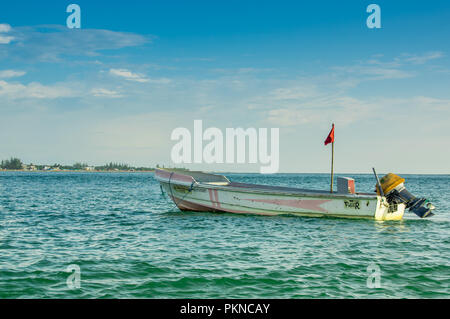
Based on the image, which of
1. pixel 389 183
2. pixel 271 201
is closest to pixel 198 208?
pixel 271 201

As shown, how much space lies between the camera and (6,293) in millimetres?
8406

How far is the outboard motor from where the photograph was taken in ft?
60.6

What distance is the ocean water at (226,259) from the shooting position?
867 cm

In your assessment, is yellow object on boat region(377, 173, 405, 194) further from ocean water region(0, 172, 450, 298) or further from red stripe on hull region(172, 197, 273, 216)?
red stripe on hull region(172, 197, 273, 216)

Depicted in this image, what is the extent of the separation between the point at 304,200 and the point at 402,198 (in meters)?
4.46

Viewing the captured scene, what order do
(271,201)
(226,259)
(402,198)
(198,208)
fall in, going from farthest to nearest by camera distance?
1. (198,208)
2. (271,201)
3. (402,198)
4. (226,259)

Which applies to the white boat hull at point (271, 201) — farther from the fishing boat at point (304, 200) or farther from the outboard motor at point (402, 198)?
the outboard motor at point (402, 198)

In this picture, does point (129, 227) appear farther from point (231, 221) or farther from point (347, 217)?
point (347, 217)

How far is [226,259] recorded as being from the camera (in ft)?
37.3

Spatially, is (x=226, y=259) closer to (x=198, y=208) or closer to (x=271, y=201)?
(x=271, y=201)

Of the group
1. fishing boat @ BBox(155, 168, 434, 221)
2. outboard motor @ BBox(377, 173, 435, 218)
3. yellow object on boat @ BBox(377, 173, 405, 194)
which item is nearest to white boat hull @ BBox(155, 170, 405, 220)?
fishing boat @ BBox(155, 168, 434, 221)

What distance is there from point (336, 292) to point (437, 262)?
4602 mm
